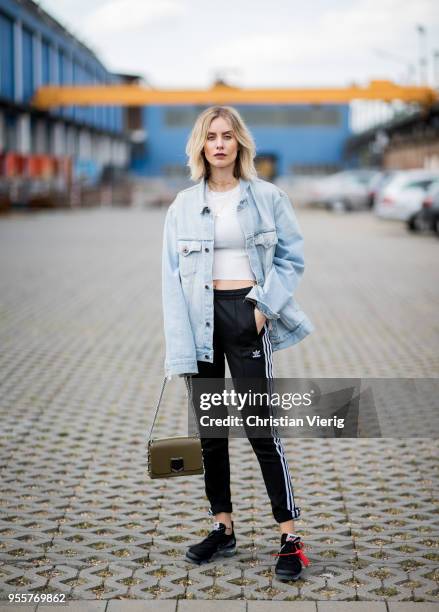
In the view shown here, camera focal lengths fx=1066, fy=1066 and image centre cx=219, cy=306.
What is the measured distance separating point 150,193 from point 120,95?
6.43 m

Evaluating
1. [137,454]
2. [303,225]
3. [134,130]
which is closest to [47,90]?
[303,225]

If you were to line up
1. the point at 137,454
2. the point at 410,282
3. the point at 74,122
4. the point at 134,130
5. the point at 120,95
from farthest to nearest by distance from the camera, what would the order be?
the point at 134,130 < the point at 74,122 < the point at 120,95 < the point at 410,282 < the point at 137,454

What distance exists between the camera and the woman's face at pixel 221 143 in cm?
418

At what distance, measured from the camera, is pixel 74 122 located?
5916 centimetres

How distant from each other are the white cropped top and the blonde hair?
0.17 metres

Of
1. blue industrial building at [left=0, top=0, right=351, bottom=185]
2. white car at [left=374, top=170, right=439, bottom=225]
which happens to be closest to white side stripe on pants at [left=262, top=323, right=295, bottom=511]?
blue industrial building at [left=0, top=0, right=351, bottom=185]

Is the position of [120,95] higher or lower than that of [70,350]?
higher

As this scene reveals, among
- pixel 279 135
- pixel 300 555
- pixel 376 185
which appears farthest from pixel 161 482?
pixel 279 135

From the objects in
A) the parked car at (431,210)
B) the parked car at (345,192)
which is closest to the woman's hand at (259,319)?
the parked car at (431,210)

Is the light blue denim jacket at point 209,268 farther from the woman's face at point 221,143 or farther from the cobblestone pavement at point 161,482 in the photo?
the cobblestone pavement at point 161,482

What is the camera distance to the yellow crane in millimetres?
50531

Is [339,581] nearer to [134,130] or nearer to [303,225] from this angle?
[303,225]

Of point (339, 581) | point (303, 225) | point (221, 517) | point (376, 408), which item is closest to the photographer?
point (339, 581)

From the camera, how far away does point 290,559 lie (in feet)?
13.7
